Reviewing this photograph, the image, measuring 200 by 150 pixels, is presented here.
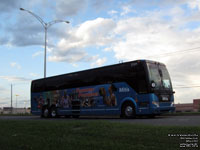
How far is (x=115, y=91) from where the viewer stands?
16.8 m

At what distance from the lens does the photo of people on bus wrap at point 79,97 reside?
56.6 ft

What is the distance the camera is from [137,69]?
1556cm

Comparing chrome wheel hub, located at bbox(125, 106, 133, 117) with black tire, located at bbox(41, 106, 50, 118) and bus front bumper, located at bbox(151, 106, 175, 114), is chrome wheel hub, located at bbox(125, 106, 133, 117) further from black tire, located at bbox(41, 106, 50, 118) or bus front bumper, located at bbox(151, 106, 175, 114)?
black tire, located at bbox(41, 106, 50, 118)

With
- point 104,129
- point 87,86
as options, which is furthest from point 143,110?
point 104,129

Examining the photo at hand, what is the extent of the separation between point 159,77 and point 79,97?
654cm

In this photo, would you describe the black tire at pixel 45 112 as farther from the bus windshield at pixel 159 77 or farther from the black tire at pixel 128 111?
the bus windshield at pixel 159 77

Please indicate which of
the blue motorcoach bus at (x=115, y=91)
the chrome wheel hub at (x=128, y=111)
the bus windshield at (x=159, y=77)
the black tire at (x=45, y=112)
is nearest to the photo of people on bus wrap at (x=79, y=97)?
the blue motorcoach bus at (x=115, y=91)

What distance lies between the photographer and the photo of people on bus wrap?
17.2 m

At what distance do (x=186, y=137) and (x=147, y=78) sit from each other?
841cm

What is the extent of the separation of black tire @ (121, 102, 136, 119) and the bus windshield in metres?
1.91

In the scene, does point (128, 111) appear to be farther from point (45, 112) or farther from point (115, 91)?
point (45, 112)

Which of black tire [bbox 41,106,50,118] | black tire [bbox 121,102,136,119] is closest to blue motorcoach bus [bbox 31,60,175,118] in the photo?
black tire [bbox 121,102,136,119]

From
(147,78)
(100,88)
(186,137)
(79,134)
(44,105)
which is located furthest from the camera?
(44,105)

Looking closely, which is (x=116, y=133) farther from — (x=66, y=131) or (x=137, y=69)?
(x=137, y=69)
